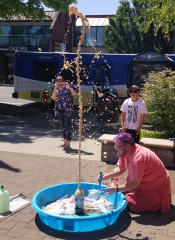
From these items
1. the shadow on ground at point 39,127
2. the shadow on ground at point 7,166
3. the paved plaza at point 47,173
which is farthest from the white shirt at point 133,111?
the shadow on ground at point 39,127

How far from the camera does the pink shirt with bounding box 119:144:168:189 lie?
390cm

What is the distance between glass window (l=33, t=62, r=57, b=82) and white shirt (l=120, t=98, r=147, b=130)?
1149cm

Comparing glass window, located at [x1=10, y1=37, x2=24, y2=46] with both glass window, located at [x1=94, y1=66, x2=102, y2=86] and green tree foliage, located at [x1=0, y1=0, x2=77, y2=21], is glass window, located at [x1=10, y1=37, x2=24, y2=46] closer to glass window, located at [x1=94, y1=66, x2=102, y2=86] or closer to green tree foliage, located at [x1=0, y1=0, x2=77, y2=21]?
green tree foliage, located at [x1=0, y1=0, x2=77, y2=21]

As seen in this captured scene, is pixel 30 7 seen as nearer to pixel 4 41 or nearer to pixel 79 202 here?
pixel 79 202

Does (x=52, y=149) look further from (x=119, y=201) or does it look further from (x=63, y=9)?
(x=63, y=9)

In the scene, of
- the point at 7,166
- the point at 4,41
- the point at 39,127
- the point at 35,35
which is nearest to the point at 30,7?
the point at 39,127

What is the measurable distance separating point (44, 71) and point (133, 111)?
12093 millimetres

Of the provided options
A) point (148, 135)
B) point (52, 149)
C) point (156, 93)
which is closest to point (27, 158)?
point (52, 149)

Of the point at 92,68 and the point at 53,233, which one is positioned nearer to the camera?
the point at 53,233

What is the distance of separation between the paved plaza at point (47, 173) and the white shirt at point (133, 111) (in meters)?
1.05

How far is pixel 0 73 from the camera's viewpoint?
3938 cm

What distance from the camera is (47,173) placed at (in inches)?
233

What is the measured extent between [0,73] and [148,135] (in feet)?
113

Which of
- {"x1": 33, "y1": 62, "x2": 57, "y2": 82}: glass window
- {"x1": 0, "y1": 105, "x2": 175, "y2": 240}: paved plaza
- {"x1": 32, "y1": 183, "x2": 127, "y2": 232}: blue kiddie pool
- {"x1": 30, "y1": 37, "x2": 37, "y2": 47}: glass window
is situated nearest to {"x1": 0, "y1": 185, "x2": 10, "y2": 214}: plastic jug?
{"x1": 0, "y1": 105, "x2": 175, "y2": 240}: paved plaza
